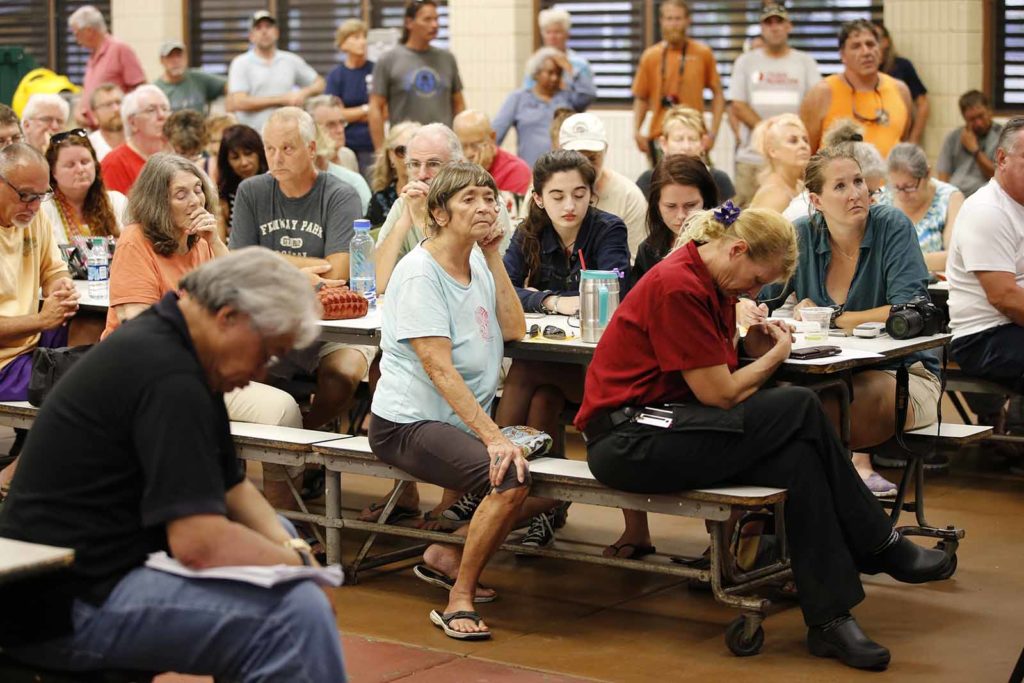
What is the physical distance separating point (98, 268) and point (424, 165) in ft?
4.45

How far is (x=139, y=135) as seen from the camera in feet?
26.7

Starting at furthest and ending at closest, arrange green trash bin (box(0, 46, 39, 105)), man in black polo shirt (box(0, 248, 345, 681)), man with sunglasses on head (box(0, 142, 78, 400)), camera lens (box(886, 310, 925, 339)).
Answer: green trash bin (box(0, 46, 39, 105))
man with sunglasses on head (box(0, 142, 78, 400))
camera lens (box(886, 310, 925, 339))
man in black polo shirt (box(0, 248, 345, 681))

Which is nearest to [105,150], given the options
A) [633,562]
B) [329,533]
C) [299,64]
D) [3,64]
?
[299,64]

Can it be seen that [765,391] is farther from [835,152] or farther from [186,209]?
[186,209]

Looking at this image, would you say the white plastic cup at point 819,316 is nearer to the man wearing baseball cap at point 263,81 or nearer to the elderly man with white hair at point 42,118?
the elderly man with white hair at point 42,118

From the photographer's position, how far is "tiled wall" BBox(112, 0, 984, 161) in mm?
10461

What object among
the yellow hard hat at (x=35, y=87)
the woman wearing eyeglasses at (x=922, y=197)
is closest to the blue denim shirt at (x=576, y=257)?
the woman wearing eyeglasses at (x=922, y=197)

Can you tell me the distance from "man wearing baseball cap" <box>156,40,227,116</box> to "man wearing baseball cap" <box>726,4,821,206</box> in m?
4.19

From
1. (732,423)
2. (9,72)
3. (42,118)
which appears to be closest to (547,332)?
(732,423)

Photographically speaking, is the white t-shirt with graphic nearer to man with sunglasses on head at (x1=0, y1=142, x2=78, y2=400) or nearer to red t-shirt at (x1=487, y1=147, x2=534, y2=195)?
red t-shirt at (x1=487, y1=147, x2=534, y2=195)

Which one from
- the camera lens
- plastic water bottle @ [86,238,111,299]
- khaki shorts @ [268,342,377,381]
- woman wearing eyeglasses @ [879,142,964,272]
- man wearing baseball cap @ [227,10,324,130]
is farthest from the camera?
man wearing baseball cap @ [227,10,324,130]

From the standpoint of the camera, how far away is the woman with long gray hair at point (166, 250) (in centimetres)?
509

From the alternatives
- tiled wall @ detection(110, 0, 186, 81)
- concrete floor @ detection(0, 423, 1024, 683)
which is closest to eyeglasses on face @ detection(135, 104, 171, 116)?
concrete floor @ detection(0, 423, 1024, 683)

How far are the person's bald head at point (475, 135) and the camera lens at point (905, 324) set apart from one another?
10.2ft
